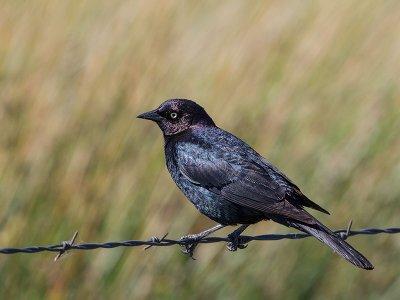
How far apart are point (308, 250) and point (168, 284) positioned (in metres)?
0.65

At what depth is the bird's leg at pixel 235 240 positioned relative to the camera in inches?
204

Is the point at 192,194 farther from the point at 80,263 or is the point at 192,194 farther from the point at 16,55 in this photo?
the point at 16,55

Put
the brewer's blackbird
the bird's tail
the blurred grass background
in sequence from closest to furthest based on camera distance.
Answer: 1. the bird's tail
2. the brewer's blackbird
3. the blurred grass background

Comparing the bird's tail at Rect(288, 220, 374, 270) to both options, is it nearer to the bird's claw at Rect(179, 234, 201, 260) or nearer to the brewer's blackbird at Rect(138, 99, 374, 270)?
the brewer's blackbird at Rect(138, 99, 374, 270)

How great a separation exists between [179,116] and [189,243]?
2.17 ft

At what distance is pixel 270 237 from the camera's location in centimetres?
498

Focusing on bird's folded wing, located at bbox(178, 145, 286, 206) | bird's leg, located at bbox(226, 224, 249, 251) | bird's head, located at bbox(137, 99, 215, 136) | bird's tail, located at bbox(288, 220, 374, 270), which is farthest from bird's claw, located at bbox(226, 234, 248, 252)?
bird's head, located at bbox(137, 99, 215, 136)

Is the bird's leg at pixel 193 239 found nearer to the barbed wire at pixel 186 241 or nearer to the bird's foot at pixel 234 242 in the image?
the barbed wire at pixel 186 241

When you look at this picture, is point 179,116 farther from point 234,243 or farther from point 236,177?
point 234,243

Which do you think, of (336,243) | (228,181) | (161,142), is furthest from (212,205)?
(336,243)

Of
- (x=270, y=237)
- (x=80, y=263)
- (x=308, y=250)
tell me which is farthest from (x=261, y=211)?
(x=80, y=263)

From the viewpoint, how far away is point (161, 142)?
5.45 m

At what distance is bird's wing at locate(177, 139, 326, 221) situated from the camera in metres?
4.96

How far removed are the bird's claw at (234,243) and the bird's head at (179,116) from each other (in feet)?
1.85
